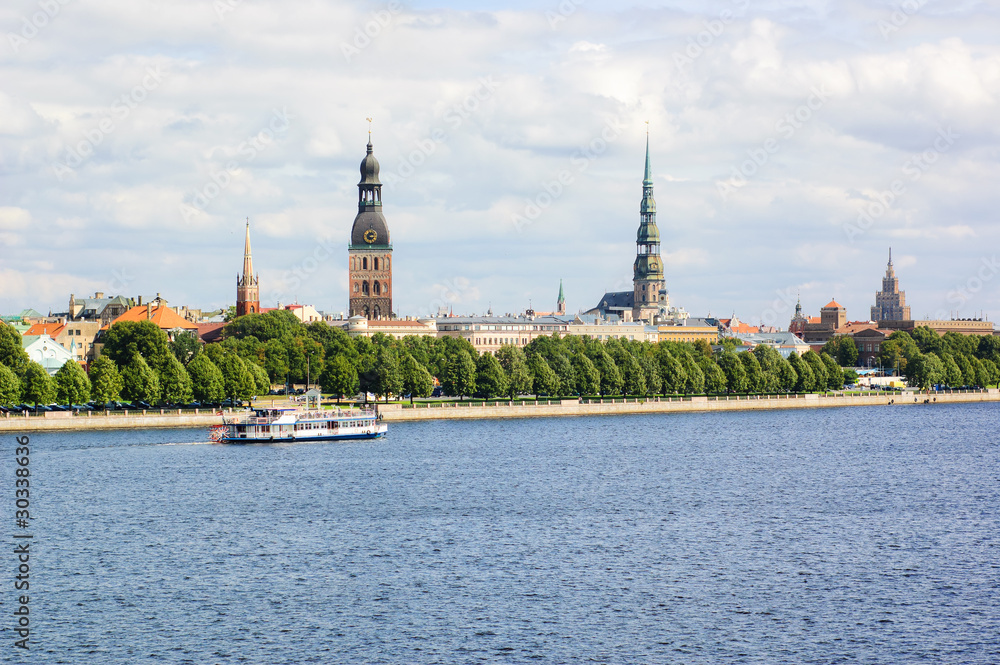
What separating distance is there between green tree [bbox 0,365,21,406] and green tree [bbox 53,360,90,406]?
9.83 ft

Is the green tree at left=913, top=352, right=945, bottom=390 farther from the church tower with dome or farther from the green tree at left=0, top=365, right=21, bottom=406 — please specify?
the green tree at left=0, top=365, right=21, bottom=406

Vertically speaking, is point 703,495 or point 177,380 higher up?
point 177,380

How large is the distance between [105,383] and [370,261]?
103m

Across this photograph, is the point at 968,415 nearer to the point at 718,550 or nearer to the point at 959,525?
the point at 959,525

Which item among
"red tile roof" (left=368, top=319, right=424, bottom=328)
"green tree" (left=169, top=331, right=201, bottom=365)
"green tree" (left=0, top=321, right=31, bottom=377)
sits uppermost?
"red tile roof" (left=368, top=319, right=424, bottom=328)

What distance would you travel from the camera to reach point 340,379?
109m

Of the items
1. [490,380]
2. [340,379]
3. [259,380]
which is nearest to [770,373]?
[490,380]

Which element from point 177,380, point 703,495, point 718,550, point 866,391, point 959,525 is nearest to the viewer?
point 718,550

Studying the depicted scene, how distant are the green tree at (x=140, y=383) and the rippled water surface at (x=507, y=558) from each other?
18.8 meters

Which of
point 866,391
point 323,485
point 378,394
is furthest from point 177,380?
point 866,391

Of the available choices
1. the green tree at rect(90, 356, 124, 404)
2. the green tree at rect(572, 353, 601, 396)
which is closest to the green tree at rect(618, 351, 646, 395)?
the green tree at rect(572, 353, 601, 396)

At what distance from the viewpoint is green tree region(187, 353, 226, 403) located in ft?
325

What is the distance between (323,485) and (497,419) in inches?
1837

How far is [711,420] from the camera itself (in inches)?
4387
